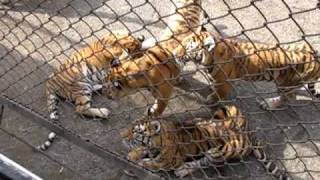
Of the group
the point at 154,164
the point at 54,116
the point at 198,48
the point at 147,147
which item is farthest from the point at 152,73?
the point at 54,116

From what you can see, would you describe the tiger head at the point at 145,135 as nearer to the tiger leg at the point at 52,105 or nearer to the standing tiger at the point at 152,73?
the standing tiger at the point at 152,73

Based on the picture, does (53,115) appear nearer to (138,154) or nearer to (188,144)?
(138,154)

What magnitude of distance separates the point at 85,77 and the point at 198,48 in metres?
0.86

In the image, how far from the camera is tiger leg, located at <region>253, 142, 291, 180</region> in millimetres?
3408

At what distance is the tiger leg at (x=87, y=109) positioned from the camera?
3.84m

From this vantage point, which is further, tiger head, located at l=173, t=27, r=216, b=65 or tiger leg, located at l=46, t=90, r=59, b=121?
tiger leg, located at l=46, t=90, r=59, b=121

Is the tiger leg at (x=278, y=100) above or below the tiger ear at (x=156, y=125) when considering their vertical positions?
below

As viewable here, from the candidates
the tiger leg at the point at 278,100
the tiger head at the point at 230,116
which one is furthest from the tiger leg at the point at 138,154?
the tiger leg at the point at 278,100

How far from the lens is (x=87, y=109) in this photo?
3.84 metres

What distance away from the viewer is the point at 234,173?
3494 mm

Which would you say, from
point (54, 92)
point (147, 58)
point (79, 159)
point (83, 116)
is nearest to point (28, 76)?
point (54, 92)

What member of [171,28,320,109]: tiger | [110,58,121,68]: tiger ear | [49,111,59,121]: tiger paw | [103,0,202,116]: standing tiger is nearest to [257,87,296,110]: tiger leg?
[171,28,320,109]: tiger

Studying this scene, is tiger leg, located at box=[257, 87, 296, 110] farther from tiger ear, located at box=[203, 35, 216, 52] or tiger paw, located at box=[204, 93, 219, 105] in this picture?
tiger ear, located at box=[203, 35, 216, 52]

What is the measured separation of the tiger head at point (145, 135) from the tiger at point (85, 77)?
459 mm
